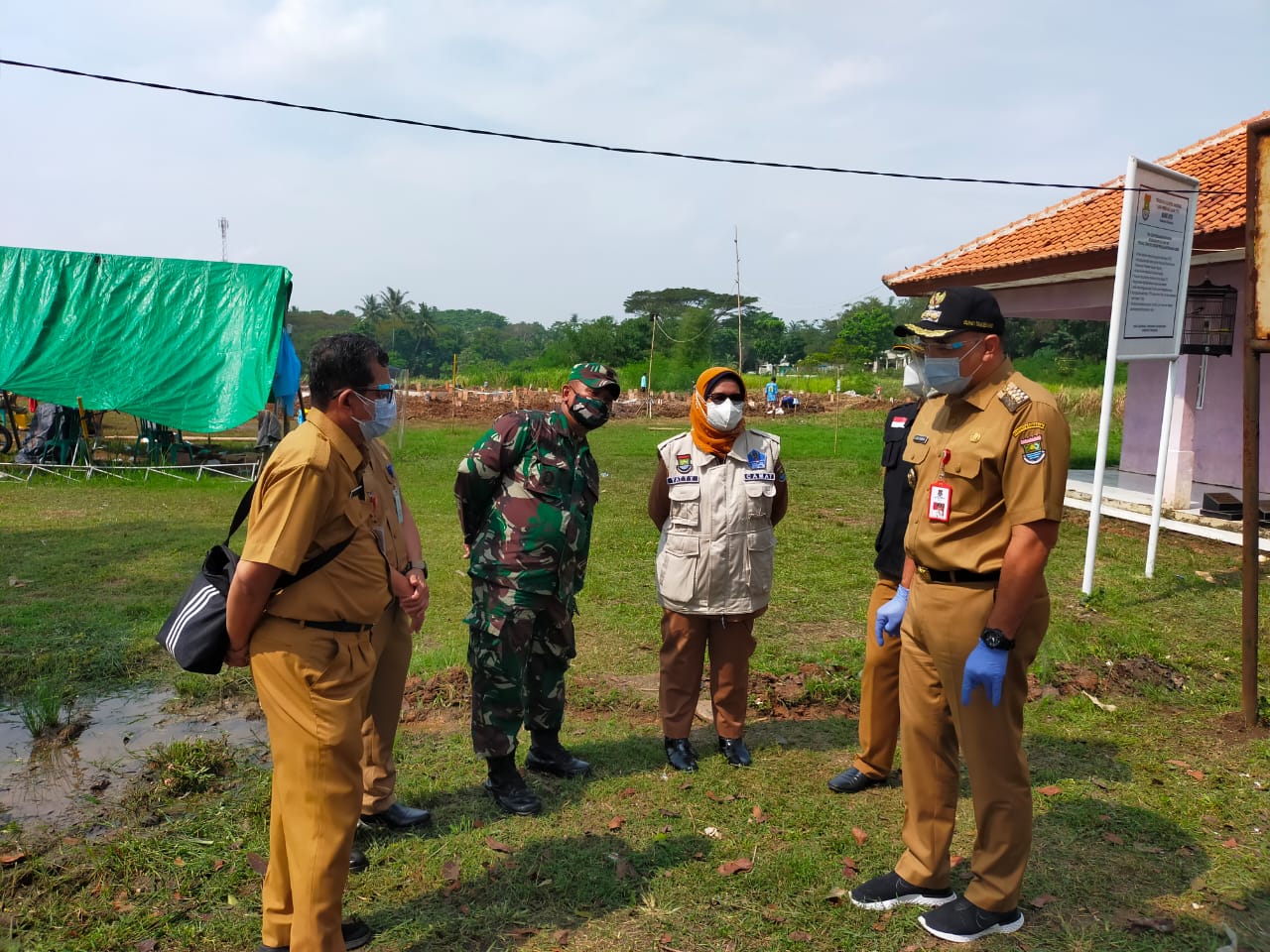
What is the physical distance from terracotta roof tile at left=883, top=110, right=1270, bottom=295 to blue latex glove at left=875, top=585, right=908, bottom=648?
7.64 m

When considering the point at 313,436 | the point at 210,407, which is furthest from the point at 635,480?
the point at 313,436

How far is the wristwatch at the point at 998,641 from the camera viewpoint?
2721 millimetres

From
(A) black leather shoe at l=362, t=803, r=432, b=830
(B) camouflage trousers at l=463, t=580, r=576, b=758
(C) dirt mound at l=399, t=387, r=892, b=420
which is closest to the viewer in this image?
(A) black leather shoe at l=362, t=803, r=432, b=830

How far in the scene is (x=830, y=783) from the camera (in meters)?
4.12

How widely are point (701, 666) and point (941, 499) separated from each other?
1704 millimetres

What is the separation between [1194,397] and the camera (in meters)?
11.3

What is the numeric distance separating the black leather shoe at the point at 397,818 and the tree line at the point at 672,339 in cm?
2222

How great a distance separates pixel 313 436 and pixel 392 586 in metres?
0.64

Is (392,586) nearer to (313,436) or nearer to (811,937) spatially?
(313,436)

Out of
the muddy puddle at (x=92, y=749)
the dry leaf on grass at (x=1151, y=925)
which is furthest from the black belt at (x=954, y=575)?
the muddy puddle at (x=92, y=749)

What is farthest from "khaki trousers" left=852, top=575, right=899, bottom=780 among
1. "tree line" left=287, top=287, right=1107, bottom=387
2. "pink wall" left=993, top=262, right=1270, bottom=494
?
"tree line" left=287, top=287, right=1107, bottom=387

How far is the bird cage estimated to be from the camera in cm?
1016

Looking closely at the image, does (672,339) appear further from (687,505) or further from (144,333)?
(687,505)

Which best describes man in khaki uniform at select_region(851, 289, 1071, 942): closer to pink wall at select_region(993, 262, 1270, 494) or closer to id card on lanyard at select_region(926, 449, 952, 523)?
id card on lanyard at select_region(926, 449, 952, 523)
